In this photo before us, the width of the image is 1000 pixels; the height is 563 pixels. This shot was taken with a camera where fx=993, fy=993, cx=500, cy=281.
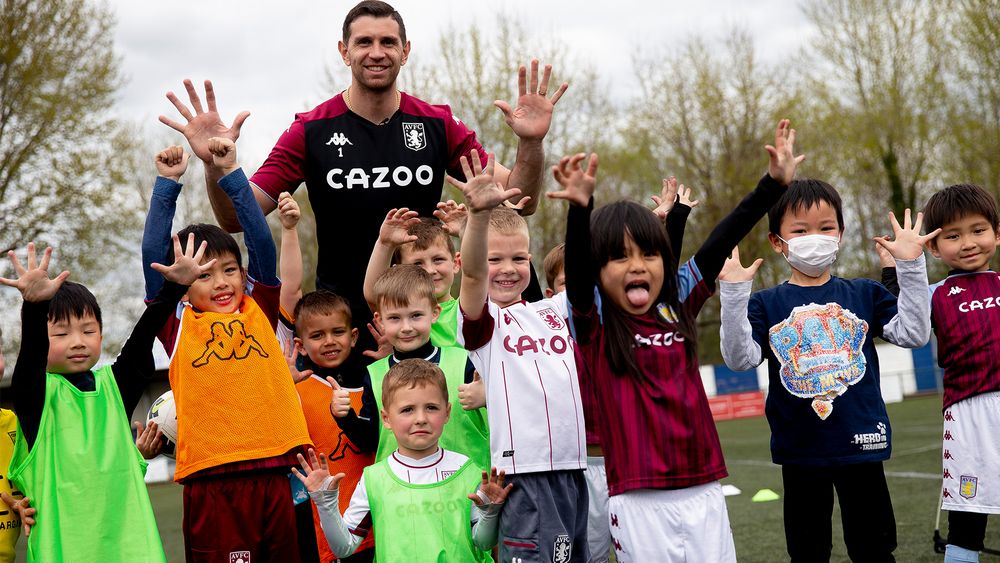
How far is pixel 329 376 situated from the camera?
4.60 meters

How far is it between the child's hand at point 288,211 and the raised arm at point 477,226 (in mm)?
1062

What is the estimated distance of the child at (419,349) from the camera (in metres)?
4.12

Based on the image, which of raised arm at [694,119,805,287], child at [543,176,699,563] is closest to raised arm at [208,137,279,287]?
child at [543,176,699,563]

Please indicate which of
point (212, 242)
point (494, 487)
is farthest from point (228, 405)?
point (494, 487)

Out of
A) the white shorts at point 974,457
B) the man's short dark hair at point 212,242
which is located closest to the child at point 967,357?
the white shorts at point 974,457

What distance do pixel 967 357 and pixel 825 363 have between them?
2.61 feet

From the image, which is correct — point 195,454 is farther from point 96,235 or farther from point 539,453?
point 96,235

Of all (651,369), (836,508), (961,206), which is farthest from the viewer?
(836,508)

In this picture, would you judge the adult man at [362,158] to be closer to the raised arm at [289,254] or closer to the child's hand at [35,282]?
the raised arm at [289,254]

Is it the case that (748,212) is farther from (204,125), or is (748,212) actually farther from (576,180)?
(204,125)

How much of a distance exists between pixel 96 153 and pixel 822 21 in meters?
19.7

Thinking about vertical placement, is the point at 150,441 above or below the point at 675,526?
above

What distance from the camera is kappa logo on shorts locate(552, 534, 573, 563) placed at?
3.69 metres

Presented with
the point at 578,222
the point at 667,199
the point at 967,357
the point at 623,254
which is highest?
the point at 667,199
